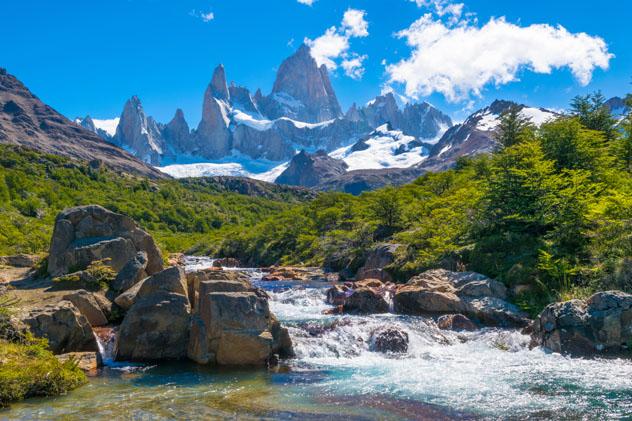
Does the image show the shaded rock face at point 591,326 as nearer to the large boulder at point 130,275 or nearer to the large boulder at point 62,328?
the large boulder at point 62,328

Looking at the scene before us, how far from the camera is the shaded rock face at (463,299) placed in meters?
22.1

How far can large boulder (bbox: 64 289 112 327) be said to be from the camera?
19438 millimetres

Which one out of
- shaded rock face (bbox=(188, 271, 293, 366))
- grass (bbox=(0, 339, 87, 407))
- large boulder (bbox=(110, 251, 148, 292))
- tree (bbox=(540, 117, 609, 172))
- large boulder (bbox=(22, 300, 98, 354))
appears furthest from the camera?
tree (bbox=(540, 117, 609, 172))

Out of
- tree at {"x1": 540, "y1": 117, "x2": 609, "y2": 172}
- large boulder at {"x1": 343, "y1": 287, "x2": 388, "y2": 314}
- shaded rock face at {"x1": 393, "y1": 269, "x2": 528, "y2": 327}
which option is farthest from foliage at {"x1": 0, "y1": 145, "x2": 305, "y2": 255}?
tree at {"x1": 540, "y1": 117, "x2": 609, "y2": 172}

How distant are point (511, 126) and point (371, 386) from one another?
1399 inches

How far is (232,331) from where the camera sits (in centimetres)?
1644

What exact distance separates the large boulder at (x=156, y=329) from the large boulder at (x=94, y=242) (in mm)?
7668

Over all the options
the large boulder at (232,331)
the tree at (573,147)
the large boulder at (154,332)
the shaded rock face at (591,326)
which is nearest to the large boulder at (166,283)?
the large boulder at (154,332)

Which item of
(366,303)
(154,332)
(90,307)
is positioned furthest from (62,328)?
(366,303)

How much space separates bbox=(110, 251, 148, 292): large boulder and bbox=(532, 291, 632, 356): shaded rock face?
58.9ft

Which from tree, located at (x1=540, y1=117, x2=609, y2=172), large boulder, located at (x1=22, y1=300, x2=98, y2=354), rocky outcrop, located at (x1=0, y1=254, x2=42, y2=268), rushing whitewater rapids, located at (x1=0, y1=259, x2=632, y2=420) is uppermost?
tree, located at (x1=540, y1=117, x2=609, y2=172)

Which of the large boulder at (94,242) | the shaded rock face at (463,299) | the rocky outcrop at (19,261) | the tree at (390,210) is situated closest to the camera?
the shaded rock face at (463,299)

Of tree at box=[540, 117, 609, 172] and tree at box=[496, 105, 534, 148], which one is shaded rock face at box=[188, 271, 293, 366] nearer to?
tree at box=[540, 117, 609, 172]

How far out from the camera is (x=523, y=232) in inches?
1123
